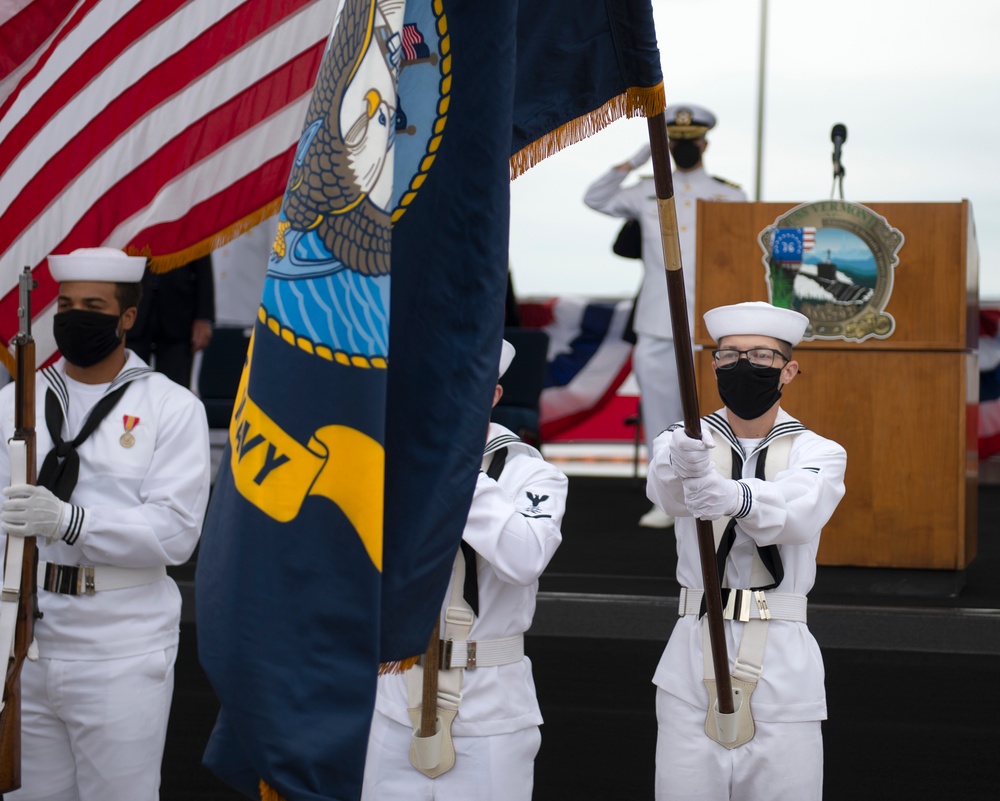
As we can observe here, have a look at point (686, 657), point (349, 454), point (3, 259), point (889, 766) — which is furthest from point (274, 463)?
point (889, 766)

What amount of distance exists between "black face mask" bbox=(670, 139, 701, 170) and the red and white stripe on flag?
3381 mm

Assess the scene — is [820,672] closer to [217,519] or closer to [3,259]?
[217,519]

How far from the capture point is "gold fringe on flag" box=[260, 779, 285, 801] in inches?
75.2

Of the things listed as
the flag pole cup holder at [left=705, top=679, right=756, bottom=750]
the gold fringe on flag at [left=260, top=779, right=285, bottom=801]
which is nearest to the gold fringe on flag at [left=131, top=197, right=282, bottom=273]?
the flag pole cup holder at [left=705, top=679, right=756, bottom=750]

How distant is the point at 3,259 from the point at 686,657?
2.19 m

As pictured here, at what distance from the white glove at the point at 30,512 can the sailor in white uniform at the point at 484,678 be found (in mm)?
903

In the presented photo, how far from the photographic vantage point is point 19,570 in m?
3.49

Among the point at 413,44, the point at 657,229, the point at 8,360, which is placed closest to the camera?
the point at 413,44

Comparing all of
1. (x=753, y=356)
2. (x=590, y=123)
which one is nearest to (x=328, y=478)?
(x=590, y=123)

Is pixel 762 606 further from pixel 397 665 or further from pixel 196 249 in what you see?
pixel 196 249

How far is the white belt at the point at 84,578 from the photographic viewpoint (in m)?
3.63

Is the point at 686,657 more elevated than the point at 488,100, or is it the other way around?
the point at 488,100

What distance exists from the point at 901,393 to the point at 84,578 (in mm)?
3216

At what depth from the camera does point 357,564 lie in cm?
194
